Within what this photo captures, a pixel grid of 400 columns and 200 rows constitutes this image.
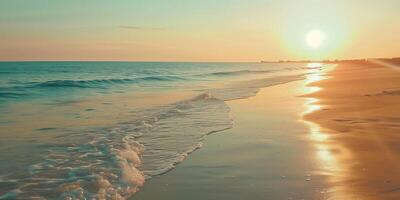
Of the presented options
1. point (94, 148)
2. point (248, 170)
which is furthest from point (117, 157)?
point (248, 170)

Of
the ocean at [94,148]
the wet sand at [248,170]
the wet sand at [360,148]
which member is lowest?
the ocean at [94,148]

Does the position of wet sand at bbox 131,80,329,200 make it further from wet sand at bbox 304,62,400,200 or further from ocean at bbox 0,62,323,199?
ocean at bbox 0,62,323,199

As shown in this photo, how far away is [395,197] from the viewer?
17.5ft

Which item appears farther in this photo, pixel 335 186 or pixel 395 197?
pixel 335 186

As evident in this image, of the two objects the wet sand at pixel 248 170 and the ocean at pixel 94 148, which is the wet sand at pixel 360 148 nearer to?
the wet sand at pixel 248 170

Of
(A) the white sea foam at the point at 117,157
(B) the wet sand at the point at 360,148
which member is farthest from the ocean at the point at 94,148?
(B) the wet sand at the point at 360,148

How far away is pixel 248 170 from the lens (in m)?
7.12

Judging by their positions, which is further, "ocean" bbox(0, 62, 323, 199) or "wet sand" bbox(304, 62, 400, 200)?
"ocean" bbox(0, 62, 323, 199)

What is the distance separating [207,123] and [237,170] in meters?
5.82

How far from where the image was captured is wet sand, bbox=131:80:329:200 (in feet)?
19.4

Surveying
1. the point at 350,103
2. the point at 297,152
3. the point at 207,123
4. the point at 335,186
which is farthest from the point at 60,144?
the point at 350,103

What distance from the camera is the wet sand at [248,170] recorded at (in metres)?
5.93

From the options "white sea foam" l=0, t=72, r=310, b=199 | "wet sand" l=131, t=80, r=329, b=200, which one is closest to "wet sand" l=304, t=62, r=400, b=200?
"wet sand" l=131, t=80, r=329, b=200

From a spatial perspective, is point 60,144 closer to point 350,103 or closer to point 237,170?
point 237,170
